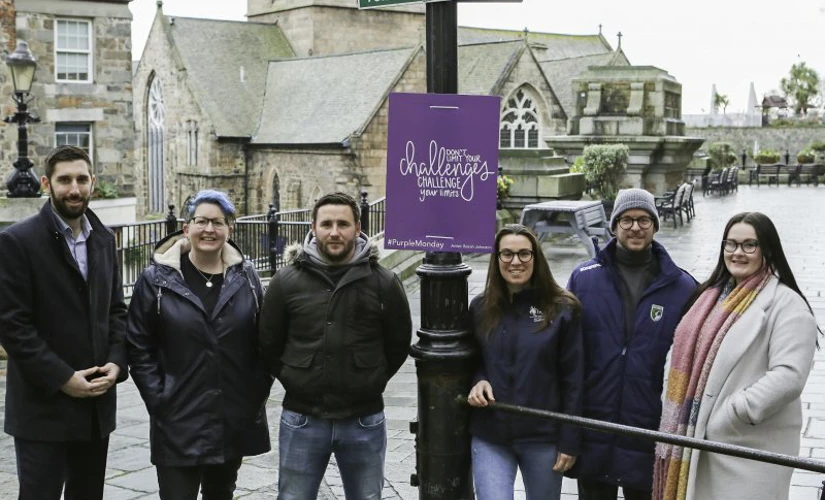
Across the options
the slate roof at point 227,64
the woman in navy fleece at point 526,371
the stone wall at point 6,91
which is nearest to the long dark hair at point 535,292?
the woman in navy fleece at point 526,371

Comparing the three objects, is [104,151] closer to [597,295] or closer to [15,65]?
[15,65]

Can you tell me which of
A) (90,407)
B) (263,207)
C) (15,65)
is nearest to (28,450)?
(90,407)

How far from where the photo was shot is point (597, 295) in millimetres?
4516

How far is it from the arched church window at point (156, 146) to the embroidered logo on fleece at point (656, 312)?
43.2 m

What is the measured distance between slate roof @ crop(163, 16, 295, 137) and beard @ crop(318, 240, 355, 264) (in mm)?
37752

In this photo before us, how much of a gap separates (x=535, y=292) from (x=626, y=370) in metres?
0.50

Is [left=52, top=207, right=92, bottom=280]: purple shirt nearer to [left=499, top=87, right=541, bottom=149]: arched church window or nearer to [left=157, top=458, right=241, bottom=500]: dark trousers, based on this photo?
[left=157, top=458, right=241, bottom=500]: dark trousers

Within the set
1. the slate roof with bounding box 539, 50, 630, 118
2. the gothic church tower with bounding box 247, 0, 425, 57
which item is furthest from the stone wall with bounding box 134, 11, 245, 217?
the slate roof with bounding box 539, 50, 630, 118

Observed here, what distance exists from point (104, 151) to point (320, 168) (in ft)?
39.4

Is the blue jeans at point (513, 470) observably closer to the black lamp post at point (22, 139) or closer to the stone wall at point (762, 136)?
the black lamp post at point (22, 139)

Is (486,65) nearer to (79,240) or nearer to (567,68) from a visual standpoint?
(567,68)

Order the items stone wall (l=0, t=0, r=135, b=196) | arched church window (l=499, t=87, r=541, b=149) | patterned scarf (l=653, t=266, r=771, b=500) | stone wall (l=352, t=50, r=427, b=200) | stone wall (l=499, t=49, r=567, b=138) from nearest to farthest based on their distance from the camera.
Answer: patterned scarf (l=653, t=266, r=771, b=500), stone wall (l=0, t=0, r=135, b=196), stone wall (l=352, t=50, r=427, b=200), stone wall (l=499, t=49, r=567, b=138), arched church window (l=499, t=87, r=541, b=149)

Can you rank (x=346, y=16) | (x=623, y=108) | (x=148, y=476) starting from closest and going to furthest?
(x=148, y=476) < (x=623, y=108) < (x=346, y=16)

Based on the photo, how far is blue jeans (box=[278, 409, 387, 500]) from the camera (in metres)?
4.58
